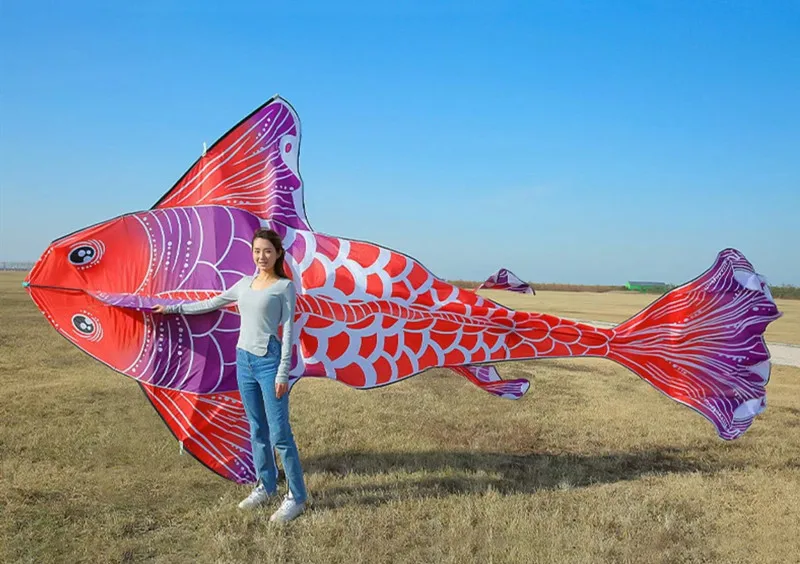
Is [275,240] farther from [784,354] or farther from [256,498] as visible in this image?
[784,354]

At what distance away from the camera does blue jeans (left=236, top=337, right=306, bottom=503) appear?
13.6 ft

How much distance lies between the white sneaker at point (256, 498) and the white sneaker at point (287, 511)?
242mm

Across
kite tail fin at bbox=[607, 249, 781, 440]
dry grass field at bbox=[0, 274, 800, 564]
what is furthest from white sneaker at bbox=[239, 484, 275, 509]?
kite tail fin at bbox=[607, 249, 781, 440]

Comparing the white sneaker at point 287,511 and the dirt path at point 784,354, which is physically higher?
the dirt path at point 784,354

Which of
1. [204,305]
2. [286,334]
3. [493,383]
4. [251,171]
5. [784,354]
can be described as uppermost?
[251,171]

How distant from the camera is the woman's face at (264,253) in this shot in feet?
13.3

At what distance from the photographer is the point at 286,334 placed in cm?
405

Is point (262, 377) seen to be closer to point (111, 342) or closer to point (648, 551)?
point (111, 342)

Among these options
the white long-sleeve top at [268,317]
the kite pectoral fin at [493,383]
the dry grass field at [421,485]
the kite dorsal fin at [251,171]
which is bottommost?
the dry grass field at [421,485]

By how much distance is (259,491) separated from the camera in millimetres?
4590

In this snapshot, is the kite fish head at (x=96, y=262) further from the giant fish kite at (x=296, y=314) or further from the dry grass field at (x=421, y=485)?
the dry grass field at (x=421, y=485)

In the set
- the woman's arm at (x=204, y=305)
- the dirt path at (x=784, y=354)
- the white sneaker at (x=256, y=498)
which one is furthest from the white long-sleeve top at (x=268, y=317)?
the dirt path at (x=784, y=354)

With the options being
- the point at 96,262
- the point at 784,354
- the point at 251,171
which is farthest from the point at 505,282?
the point at 784,354

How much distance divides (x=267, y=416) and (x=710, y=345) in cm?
A: 346
